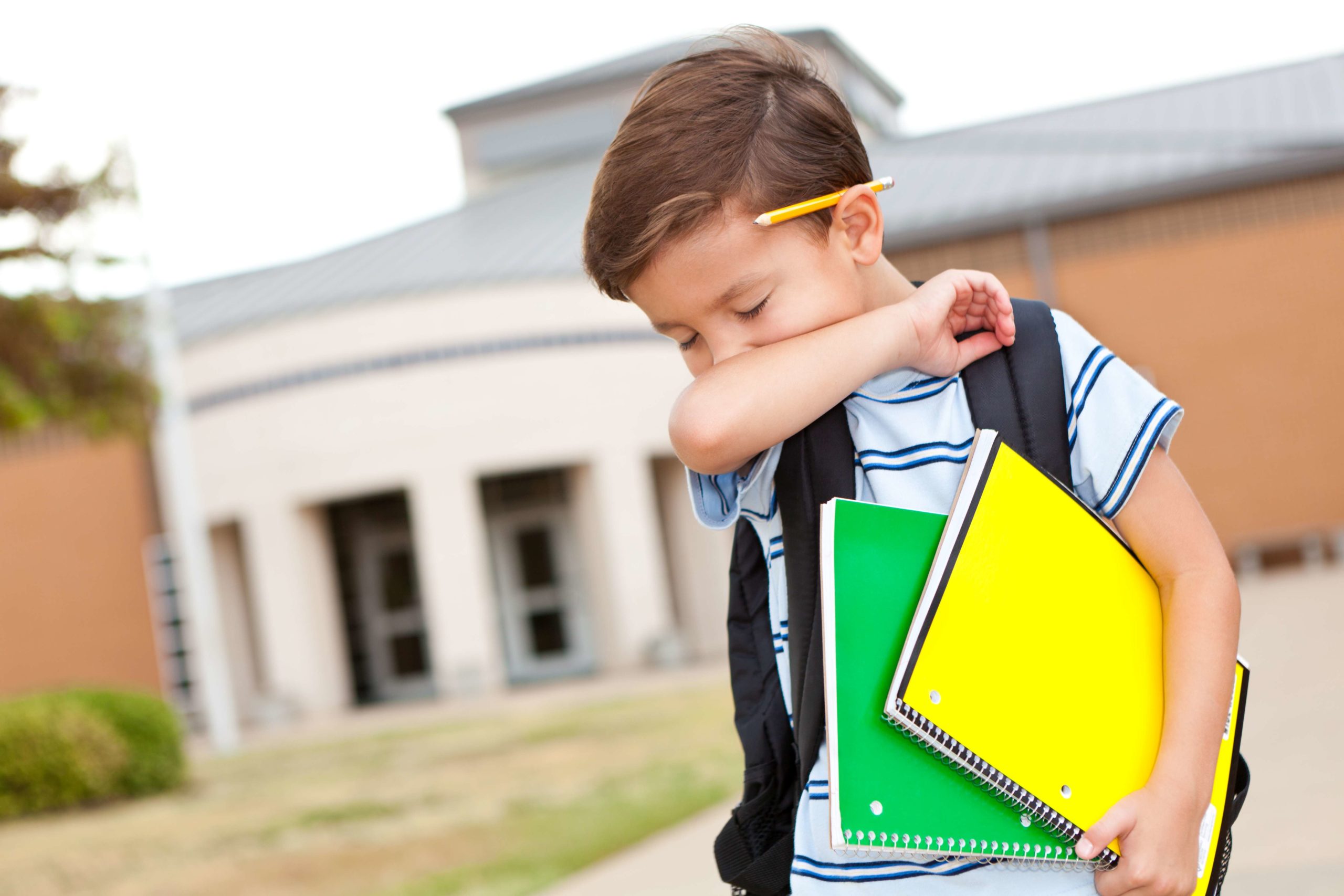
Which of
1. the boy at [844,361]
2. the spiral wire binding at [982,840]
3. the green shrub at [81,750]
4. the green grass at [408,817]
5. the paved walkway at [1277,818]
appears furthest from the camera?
the green shrub at [81,750]

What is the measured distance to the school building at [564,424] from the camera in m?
16.9

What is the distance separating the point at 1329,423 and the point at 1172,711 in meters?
18.3

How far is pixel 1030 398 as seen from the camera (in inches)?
51.6

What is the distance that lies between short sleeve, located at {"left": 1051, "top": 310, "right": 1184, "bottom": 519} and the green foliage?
7.05 metres

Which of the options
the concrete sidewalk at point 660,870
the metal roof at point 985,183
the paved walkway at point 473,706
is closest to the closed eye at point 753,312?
the concrete sidewalk at point 660,870

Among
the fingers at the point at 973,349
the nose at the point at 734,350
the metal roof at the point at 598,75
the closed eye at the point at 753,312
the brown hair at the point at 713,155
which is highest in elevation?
the metal roof at the point at 598,75

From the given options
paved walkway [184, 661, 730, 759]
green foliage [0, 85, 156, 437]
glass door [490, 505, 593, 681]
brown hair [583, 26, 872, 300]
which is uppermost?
green foliage [0, 85, 156, 437]

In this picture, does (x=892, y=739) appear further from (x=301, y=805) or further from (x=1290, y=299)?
(x=1290, y=299)

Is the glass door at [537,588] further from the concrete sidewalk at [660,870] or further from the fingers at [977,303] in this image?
the fingers at [977,303]

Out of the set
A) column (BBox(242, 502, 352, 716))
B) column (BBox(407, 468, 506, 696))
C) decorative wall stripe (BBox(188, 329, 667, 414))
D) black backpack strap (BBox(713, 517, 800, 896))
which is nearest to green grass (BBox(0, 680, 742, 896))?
black backpack strap (BBox(713, 517, 800, 896))

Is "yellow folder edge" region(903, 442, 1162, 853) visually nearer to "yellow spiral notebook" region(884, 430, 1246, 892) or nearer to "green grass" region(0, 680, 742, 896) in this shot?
"yellow spiral notebook" region(884, 430, 1246, 892)

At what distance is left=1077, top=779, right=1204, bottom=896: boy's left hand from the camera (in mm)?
1189

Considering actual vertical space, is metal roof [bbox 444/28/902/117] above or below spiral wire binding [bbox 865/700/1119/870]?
above

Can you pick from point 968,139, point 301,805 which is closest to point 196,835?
point 301,805
